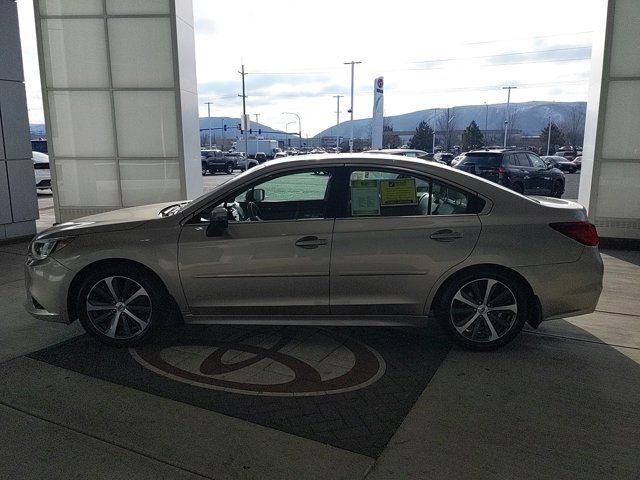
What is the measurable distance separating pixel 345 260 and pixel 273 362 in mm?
994

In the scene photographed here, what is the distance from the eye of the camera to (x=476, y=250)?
406cm

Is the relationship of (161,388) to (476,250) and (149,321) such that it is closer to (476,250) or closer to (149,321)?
(149,321)

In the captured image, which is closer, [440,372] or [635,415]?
[635,415]

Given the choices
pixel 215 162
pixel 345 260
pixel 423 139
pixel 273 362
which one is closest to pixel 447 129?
pixel 423 139

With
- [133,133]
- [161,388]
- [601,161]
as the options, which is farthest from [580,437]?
[133,133]

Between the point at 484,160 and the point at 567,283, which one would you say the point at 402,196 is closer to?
the point at 567,283

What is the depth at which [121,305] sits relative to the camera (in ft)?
14.1

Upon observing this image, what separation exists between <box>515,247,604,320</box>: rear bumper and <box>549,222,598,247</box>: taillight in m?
0.06

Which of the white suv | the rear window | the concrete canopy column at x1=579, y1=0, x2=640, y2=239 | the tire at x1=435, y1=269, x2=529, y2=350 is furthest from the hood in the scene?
the white suv

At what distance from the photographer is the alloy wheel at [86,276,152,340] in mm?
4277

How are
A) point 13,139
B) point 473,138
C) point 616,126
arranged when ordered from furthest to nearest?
1. point 473,138
2. point 13,139
3. point 616,126

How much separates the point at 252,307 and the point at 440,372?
5.12 feet

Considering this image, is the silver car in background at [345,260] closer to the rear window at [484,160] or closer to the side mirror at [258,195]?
the side mirror at [258,195]

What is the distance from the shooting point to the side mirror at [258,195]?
177 inches
